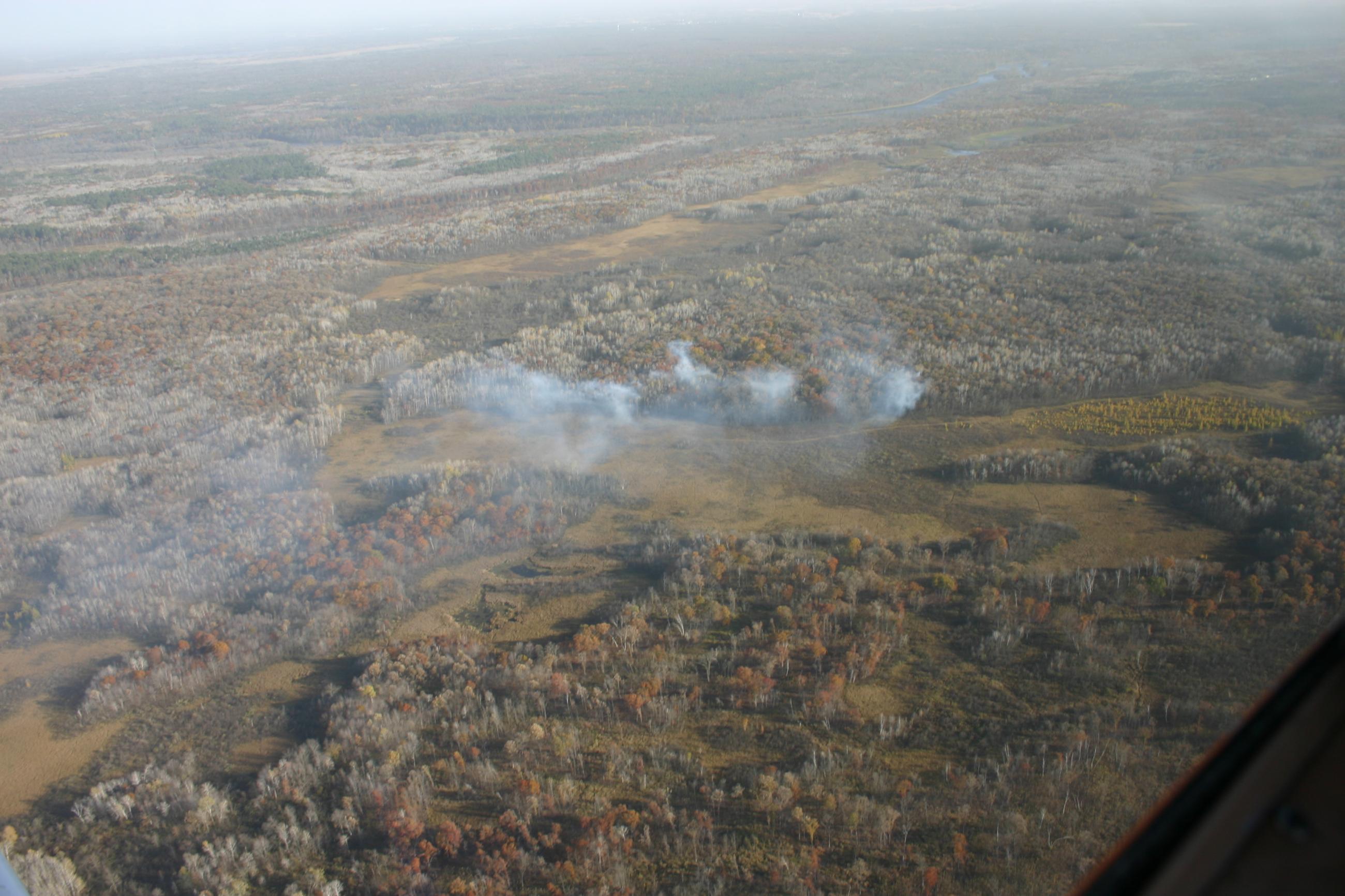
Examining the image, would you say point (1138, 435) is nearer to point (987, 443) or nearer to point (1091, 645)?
point (987, 443)

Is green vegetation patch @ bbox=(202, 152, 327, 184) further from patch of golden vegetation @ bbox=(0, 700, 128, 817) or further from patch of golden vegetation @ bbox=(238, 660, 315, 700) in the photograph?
patch of golden vegetation @ bbox=(238, 660, 315, 700)

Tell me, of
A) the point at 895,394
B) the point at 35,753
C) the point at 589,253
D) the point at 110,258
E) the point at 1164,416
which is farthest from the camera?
the point at 110,258

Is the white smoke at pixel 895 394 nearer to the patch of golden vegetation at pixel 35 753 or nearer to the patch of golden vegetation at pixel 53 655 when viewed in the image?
the patch of golden vegetation at pixel 53 655

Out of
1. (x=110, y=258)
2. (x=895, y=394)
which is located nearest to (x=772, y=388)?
(x=895, y=394)

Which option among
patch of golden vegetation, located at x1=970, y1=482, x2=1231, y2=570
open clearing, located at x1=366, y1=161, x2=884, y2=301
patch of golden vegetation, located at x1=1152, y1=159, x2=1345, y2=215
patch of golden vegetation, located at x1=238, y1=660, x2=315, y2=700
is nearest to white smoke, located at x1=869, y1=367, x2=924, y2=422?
patch of golden vegetation, located at x1=970, y1=482, x2=1231, y2=570

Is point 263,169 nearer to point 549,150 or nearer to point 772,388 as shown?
point 549,150

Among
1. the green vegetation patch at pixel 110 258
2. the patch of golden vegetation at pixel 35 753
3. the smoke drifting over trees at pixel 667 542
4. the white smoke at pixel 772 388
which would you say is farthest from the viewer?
the green vegetation patch at pixel 110 258

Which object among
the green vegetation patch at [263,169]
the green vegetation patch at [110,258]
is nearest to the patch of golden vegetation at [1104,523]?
the green vegetation patch at [110,258]
